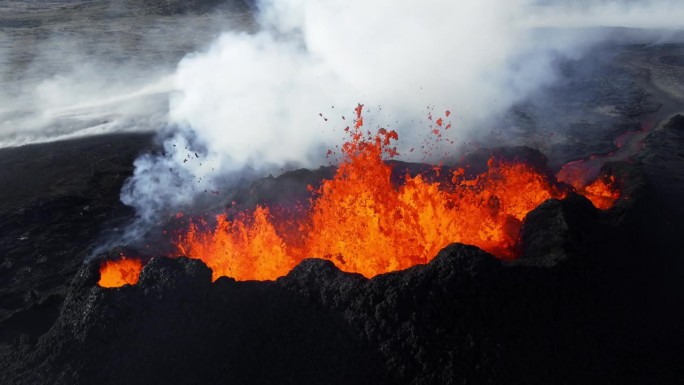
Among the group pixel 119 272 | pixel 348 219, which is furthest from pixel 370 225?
pixel 119 272

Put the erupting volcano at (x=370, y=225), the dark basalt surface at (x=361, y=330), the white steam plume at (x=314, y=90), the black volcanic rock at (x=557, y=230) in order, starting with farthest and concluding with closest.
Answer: the white steam plume at (x=314, y=90) → the erupting volcano at (x=370, y=225) → the black volcanic rock at (x=557, y=230) → the dark basalt surface at (x=361, y=330)

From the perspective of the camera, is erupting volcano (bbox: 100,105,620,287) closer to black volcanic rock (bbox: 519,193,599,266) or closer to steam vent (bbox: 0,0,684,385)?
steam vent (bbox: 0,0,684,385)

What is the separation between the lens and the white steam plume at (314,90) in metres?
12.8

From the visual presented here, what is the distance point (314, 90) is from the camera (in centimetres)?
1498

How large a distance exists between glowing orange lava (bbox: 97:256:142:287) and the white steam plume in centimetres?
345

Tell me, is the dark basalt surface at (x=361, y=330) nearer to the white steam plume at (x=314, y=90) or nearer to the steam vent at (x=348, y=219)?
the steam vent at (x=348, y=219)

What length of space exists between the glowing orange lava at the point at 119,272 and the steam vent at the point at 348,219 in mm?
29

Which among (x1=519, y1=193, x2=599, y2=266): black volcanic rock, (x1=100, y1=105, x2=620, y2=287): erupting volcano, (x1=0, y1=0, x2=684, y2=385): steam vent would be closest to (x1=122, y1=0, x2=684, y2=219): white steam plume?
(x1=0, y1=0, x2=684, y2=385): steam vent

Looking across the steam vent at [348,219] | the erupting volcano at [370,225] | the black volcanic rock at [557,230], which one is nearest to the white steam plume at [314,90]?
the steam vent at [348,219]

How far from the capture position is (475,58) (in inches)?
668

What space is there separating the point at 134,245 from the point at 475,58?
43.5 feet

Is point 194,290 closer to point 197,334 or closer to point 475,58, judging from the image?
point 197,334

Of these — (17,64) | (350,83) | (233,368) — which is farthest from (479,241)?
(17,64)

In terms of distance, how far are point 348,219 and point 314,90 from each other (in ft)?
25.5
